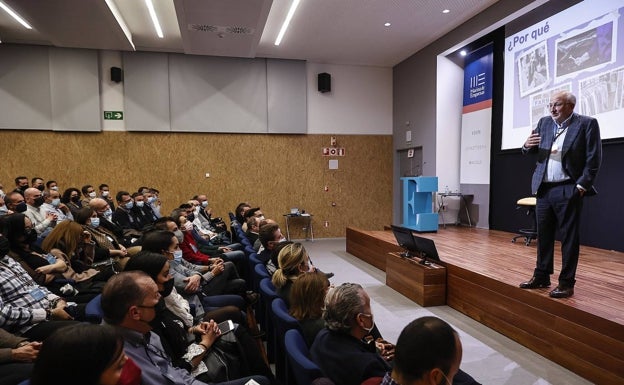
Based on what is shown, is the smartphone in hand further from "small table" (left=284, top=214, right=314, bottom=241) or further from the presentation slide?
"small table" (left=284, top=214, right=314, bottom=241)

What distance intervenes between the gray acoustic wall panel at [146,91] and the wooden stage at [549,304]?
19.9ft

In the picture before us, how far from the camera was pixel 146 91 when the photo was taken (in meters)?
7.39

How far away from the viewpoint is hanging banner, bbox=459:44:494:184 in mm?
6418

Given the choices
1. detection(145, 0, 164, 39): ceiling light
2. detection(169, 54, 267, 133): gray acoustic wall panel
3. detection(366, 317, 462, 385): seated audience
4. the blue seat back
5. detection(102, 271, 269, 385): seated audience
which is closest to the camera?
detection(366, 317, 462, 385): seated audience

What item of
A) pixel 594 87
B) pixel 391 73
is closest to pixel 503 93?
pixel 594 87

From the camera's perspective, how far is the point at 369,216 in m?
8.79

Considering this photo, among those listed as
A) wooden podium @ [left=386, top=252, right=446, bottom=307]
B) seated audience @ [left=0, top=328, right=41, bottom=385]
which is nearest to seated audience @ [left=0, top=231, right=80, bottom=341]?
seated audience @ [left=0, top=328, right=41, bottom=385]

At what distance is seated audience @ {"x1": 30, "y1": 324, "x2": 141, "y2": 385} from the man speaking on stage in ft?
9.30

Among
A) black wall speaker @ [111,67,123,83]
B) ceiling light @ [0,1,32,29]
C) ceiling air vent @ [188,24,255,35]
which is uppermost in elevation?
ceiling light @ [0,1,32,29]

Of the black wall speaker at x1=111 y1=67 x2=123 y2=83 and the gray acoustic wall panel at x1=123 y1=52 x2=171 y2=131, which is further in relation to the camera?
the gray acoustic wall panel at x1=123 y1=52 x2=171 y2=131

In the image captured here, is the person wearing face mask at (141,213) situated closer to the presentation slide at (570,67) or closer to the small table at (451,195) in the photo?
the small table at (451,195)

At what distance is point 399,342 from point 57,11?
21.0 feet

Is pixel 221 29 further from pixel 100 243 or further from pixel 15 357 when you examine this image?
pixel 15 357

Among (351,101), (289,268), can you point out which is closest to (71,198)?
(289,268)
